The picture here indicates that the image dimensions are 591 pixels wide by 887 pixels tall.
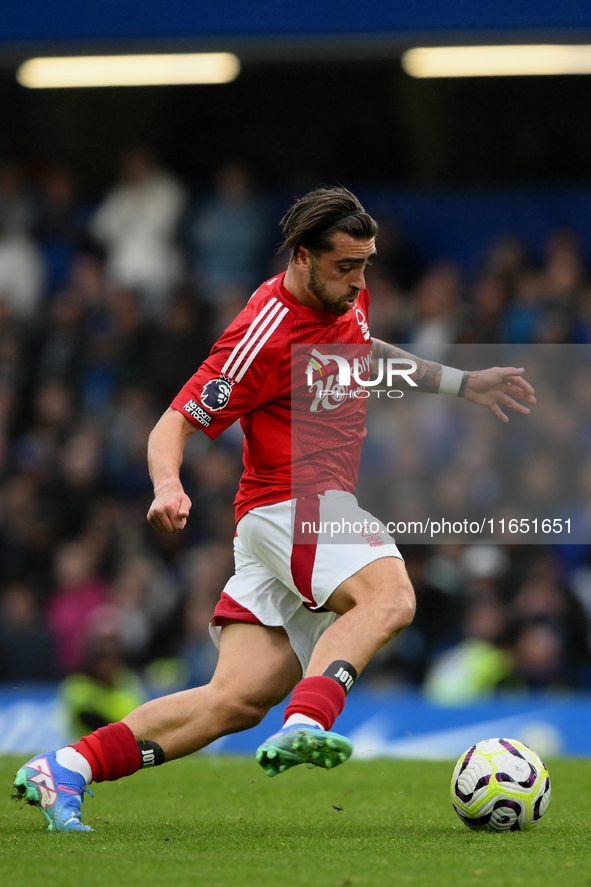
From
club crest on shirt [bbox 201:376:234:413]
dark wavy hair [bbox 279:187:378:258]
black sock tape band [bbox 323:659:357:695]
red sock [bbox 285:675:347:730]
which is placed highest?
dark wavy hair [bbox 279:187:378:258]

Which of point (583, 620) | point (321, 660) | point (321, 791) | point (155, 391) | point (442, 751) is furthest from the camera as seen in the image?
point (155, 391)

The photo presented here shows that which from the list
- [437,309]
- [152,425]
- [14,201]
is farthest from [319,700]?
[14,201]

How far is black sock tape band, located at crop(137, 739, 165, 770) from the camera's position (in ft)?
12.5

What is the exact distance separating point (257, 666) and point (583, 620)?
4639 mm

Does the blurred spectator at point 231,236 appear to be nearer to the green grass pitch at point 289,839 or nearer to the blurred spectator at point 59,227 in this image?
the blurred spectator at point 59,227

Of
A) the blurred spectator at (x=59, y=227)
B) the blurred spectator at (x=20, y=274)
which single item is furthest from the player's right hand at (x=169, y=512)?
the blurred spectator at (x=59, y=227)

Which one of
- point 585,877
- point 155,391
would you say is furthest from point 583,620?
point 585,877

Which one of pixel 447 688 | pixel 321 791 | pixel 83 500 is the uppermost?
pixel 83 500

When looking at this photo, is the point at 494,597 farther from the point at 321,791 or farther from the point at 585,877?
the point at 585,877

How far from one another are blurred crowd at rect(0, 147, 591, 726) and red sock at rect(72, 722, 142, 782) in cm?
431

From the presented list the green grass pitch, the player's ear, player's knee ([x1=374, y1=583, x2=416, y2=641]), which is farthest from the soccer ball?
the player's ear

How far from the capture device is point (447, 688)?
8.02 m

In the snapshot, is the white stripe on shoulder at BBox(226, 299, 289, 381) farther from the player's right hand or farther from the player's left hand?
the player's left hand

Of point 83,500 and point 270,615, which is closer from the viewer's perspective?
point 270,615
